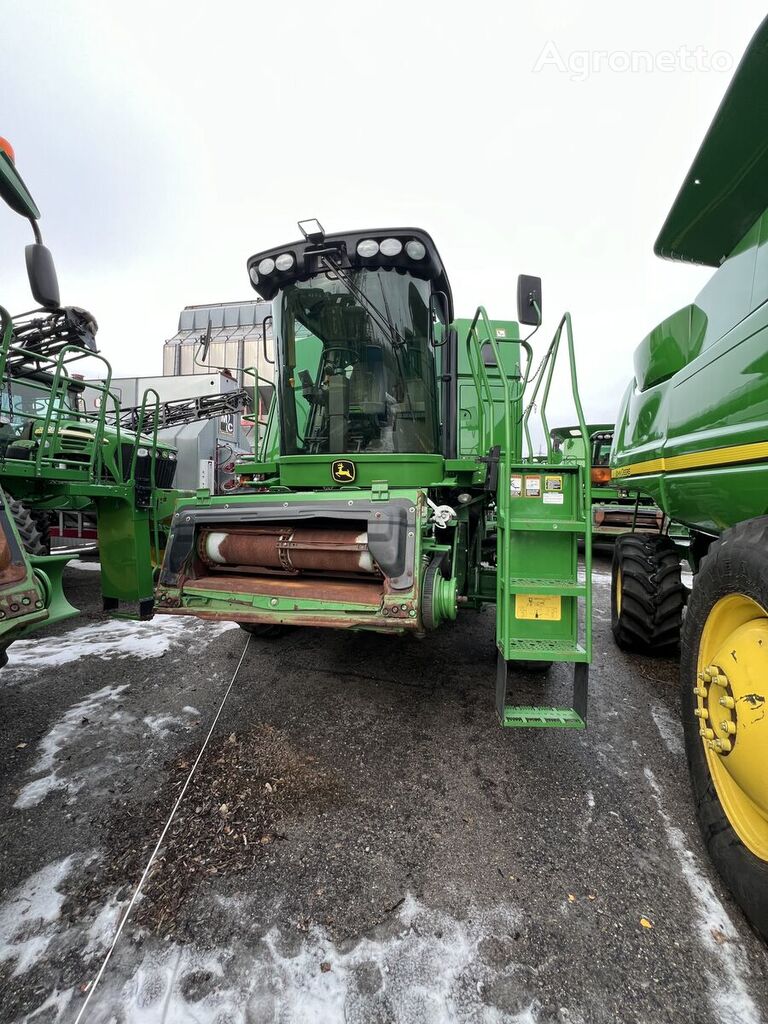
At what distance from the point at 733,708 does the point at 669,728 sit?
1.52 m

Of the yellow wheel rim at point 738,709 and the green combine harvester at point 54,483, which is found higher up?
the green combine harvester at point 54,483

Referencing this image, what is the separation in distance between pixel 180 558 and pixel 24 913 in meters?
1.72

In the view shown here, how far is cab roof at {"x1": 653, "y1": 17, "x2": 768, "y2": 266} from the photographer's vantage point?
1.88m

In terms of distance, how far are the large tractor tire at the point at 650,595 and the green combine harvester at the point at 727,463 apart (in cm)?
104

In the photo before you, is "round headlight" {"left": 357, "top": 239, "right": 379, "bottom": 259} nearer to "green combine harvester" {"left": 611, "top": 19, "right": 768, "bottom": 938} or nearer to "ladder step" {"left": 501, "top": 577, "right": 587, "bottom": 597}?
"green combine harvester" {"left": 611, "top": 19, "right": 768, "bottom": 938}

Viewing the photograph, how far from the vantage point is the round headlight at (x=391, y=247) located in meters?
3.16

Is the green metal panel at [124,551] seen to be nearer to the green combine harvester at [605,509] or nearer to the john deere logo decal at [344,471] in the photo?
the john deere logo decal at [344,471]

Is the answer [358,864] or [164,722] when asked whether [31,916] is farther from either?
[164,722]

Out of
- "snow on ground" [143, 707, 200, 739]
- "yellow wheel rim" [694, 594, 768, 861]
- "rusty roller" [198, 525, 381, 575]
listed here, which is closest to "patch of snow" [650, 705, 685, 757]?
"yellow wheel rim" [694, 594, 768, 861]

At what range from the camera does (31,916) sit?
1.69 meters

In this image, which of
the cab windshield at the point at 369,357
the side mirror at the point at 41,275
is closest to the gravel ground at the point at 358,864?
the cab windshield at the point at 369,357

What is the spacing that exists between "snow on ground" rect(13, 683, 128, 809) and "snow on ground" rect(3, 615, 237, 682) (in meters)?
0.68

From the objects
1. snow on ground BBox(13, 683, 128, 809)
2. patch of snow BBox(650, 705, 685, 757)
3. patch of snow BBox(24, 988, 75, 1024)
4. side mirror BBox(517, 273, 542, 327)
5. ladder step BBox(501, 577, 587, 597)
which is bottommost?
patch of snow BBox(24, 988, 75, 1024)

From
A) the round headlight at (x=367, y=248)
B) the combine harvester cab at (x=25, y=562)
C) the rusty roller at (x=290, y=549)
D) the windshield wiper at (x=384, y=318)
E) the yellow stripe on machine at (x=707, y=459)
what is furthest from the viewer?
the windshield wiper at (x=384, y=318)
